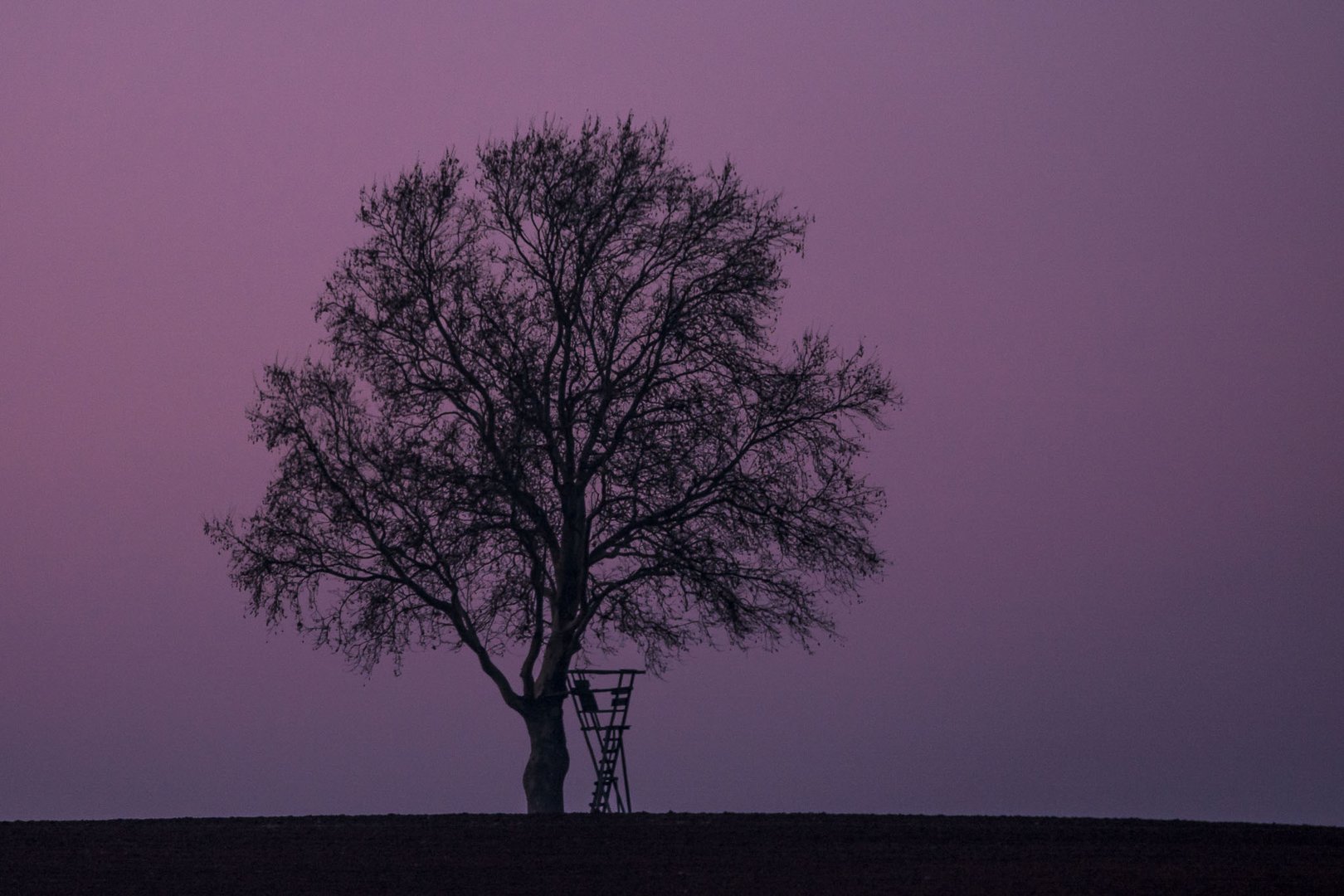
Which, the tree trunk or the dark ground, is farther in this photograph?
the tree trunk

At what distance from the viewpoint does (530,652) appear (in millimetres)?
27812

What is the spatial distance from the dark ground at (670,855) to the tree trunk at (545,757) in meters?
3.01

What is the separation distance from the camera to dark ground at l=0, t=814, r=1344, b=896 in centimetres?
1764

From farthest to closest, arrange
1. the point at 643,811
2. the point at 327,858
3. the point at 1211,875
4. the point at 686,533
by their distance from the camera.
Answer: the point at 686,533 < the point at 643,811 < the point at 327,858 < the point at 1211,875

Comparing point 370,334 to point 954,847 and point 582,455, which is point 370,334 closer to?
point 582,455

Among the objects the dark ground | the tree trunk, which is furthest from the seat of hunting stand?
the dark ground

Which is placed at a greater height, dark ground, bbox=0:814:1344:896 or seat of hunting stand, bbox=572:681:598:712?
seat of hunting stand, bbox=572:681:598:712

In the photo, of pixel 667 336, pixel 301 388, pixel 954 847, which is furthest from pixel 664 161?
pixel 954 847

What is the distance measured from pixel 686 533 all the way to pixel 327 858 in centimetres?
918

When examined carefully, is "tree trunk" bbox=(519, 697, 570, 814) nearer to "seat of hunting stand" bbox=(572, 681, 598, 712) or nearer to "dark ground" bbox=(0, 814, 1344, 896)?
"seat of hunting stand" bbox=(572, 681, 598, 712)

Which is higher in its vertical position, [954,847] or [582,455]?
[582,455]

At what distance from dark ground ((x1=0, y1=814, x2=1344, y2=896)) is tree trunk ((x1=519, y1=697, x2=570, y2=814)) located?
3010 mm

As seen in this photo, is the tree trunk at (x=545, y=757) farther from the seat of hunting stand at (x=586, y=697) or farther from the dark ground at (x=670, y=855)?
the dark ground at (x=670, y=855)

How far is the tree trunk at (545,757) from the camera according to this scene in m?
27.3
